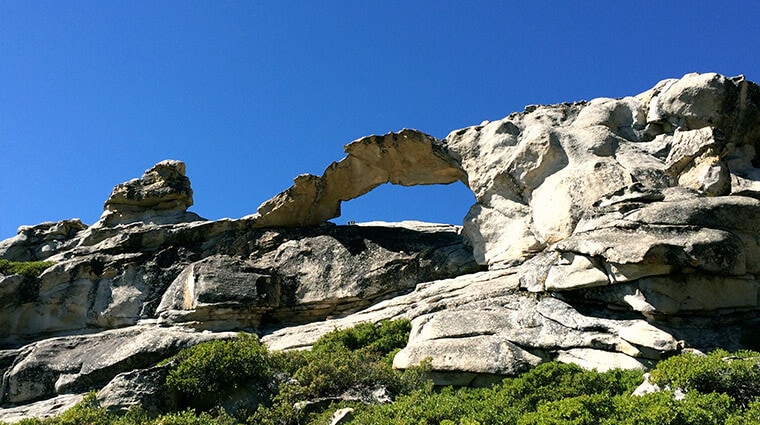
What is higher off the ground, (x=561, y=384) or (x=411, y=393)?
(x=411, y=393)

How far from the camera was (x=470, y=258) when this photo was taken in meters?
30.1

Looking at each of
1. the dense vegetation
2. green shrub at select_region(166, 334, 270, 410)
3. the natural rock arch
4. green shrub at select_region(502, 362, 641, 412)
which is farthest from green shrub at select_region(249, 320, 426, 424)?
the natural rock arch

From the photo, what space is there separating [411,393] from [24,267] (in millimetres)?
23945

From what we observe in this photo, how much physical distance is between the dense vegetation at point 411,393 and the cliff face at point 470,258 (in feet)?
6.05

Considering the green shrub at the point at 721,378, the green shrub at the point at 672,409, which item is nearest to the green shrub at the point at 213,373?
the green shrub at the point at 672,409

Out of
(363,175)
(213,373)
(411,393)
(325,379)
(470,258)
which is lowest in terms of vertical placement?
(411,393)

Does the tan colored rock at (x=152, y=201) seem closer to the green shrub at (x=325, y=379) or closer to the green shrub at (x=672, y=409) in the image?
the green shrub at (x=325, y=379)

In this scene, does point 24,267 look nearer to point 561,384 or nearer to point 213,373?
point 213,373

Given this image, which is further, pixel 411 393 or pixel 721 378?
pixel 411 393

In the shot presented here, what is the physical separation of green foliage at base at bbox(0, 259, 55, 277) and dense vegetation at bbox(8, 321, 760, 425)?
1688cm

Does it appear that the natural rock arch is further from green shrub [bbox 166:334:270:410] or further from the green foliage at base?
green shrub [bbox 166:334:270:410]

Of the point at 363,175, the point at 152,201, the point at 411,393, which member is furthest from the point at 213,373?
the point at 152,201

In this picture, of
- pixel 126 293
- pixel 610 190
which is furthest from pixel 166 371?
pixel 610 190

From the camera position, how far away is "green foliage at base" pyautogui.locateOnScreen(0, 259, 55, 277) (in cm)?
3372
